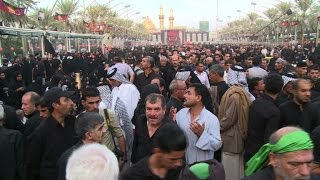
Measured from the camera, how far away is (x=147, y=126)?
5.14 metres

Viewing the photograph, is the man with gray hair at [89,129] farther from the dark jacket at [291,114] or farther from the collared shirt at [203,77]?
the collared shirt at [203,77]

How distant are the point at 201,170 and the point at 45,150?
8.10 feet

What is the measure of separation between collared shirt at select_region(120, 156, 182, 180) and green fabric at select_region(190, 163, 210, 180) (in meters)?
0.40

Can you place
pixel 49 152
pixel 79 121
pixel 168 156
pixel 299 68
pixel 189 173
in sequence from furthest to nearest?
pixel 299 68, pixel 49 152, pixel 79 121, pixel 168 156, pixel 189 173

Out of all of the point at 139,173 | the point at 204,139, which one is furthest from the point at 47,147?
the point at 139,173

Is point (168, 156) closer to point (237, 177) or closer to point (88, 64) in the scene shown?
point (237, 177)

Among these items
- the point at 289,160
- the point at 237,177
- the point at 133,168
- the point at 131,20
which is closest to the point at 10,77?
the point at 237,177

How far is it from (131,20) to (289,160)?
10966cm

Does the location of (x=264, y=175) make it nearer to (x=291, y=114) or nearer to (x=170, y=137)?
(x=170, y=137)

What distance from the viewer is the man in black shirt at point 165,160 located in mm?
3322

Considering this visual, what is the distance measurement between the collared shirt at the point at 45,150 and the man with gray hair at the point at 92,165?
6.87 feet

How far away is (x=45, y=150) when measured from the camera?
16.4 ft

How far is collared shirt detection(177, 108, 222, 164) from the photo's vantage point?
16.7 ft

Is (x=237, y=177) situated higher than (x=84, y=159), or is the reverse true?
(x=84, y=159)
